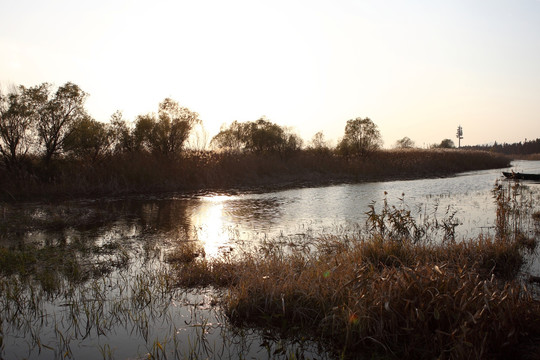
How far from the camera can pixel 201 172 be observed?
27.5 m

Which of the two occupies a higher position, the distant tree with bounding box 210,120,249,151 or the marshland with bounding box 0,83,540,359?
the distant tree with bounding box 210,120,249,151

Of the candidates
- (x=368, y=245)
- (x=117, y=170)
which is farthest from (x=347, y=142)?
(x=368, y=245)

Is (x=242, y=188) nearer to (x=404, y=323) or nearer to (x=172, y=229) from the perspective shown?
(x=172, y=229)

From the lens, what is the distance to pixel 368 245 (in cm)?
729

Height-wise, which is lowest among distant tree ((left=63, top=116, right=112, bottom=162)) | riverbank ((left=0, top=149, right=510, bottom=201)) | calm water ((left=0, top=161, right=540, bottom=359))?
calm water ((left=0, top=161, right=540, bottom=359))

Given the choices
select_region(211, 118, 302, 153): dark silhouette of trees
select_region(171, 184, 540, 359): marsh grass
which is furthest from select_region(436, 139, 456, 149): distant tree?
select_region(171, 184, 540, 359): marsh grass

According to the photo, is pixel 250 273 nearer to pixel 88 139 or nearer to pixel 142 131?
pixel 88 139

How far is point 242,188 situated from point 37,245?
55.6ft

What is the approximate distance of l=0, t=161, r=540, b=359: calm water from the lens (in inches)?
183

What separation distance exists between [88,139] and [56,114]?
2442 millimetres

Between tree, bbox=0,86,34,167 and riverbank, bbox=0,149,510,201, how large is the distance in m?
0.86

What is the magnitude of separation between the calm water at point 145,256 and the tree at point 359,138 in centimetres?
2090

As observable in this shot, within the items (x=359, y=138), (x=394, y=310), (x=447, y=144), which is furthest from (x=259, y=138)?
(x=447, y=144)

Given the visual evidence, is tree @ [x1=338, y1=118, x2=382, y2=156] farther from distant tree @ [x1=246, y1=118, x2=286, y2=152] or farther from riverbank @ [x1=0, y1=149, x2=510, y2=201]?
distant tree @ [x1=246, y1=118, x2=286, y2=152]
